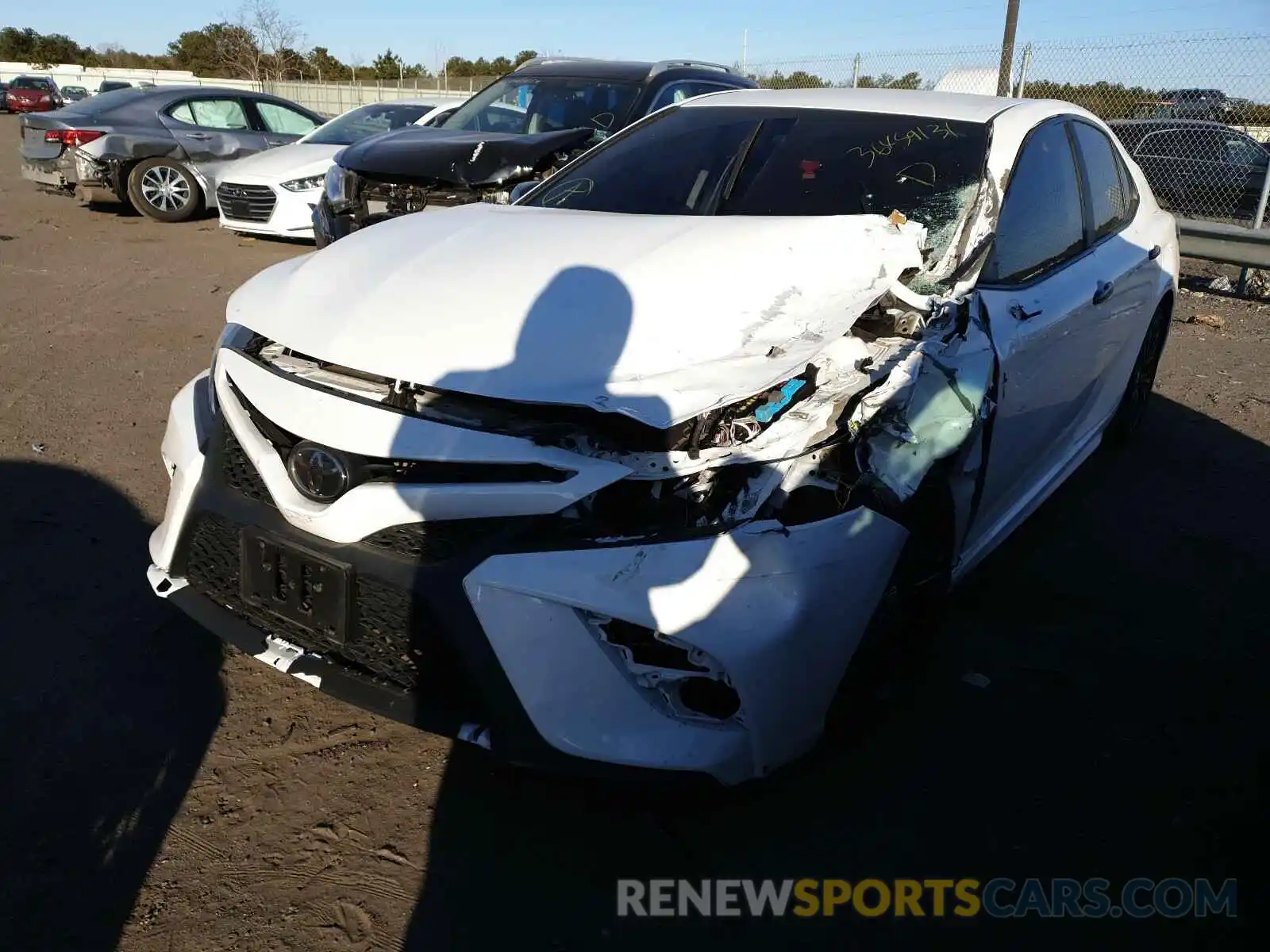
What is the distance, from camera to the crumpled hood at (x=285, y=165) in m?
9.10

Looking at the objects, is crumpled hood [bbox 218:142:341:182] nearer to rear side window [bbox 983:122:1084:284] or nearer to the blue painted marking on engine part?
rear side window [bbox 983:122:1084:284]

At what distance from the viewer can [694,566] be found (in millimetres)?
2000

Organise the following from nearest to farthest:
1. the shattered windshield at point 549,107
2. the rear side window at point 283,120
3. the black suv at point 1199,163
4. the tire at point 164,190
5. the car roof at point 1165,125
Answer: the shattered windshield at point 549,107 → the tire at point 164,190 → the black suv at point 1199,163 → the car roof at point 1165,125 → the rear side window at point 283,120

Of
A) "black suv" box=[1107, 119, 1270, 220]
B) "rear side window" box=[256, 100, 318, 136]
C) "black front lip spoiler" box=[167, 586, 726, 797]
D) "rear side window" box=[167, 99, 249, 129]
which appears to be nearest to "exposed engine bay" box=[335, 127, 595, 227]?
"black front lip spoiler" box=[167, 586, 726, 797]

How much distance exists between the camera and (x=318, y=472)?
2.20 meters

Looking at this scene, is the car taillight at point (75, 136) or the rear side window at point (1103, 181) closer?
the rear side window at point (1103, 181)

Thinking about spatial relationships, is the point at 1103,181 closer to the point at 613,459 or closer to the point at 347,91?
the point at 613,459

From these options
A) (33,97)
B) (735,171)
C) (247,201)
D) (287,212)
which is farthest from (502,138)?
(33,97)

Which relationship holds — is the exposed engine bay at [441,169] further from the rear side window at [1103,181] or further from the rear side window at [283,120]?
the rear side window at [283,120]

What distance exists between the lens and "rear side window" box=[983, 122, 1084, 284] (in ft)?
9.93

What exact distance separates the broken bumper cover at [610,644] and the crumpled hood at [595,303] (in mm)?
348

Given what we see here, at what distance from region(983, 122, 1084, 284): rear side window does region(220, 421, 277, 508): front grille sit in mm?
2095

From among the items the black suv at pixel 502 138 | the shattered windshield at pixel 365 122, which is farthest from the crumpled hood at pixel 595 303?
the shattered windshield at pixel 365 122

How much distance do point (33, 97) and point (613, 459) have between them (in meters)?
43.1
